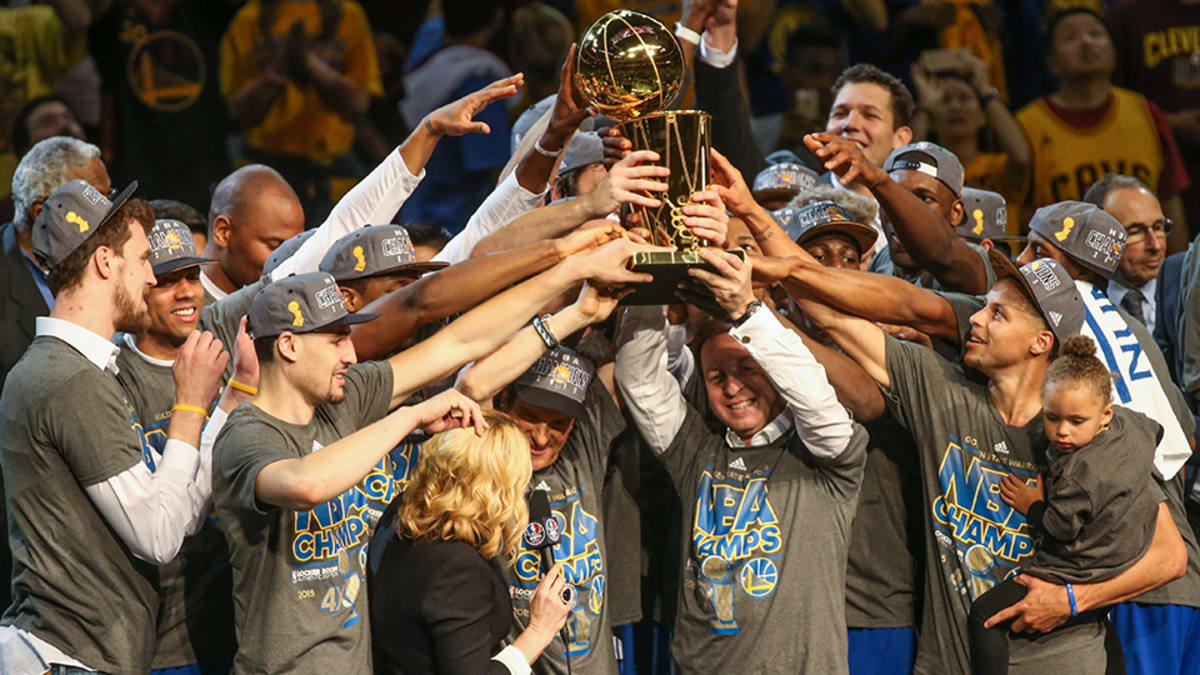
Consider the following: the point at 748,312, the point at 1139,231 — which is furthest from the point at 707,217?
the point at 1139,231

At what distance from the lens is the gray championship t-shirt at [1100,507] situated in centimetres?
420

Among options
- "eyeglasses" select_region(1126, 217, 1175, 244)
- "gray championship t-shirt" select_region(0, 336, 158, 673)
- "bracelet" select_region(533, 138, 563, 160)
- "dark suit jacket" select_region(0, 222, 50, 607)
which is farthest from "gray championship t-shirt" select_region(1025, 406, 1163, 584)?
"dark suit jacket" select_region(0, 222, 50, 607)

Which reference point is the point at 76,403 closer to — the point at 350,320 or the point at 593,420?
the point at 350,320

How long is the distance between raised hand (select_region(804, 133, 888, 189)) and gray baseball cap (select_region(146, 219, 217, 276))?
1.82 m

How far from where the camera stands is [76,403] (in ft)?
12.9

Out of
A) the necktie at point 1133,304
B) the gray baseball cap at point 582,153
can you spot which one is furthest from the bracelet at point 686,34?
the necktie at point 1133,304

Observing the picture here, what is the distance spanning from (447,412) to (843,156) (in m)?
1.40

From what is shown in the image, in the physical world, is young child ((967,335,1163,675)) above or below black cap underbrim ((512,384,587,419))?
below

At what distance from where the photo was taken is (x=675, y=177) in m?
4.18

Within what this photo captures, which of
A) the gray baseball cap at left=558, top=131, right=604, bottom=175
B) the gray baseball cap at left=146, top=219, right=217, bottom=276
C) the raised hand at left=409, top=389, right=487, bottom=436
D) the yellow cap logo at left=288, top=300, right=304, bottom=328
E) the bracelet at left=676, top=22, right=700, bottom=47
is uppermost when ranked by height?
the bracelet at left=676, top=22, right=700, bottom=47

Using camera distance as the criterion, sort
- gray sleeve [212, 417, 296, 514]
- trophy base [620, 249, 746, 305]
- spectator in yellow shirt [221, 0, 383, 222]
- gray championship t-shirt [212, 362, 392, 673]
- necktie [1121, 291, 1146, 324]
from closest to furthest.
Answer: gray sleeve [212, 417, 296, 514] < gray championship t-shirt [212, 362, 392, 673] < trophy base [620, 249, 746, 305] < necktie [1121, 291, 1146, 324] < spectator in yellow shirt [221, 0, 383, 222]

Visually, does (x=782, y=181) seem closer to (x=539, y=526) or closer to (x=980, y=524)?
(x=980, y=524)

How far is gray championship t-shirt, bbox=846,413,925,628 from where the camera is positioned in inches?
186

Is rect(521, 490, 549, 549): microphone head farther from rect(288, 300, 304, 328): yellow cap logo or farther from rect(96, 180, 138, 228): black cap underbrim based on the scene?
rect(96, 180, 138, 228): black cap underbrim
